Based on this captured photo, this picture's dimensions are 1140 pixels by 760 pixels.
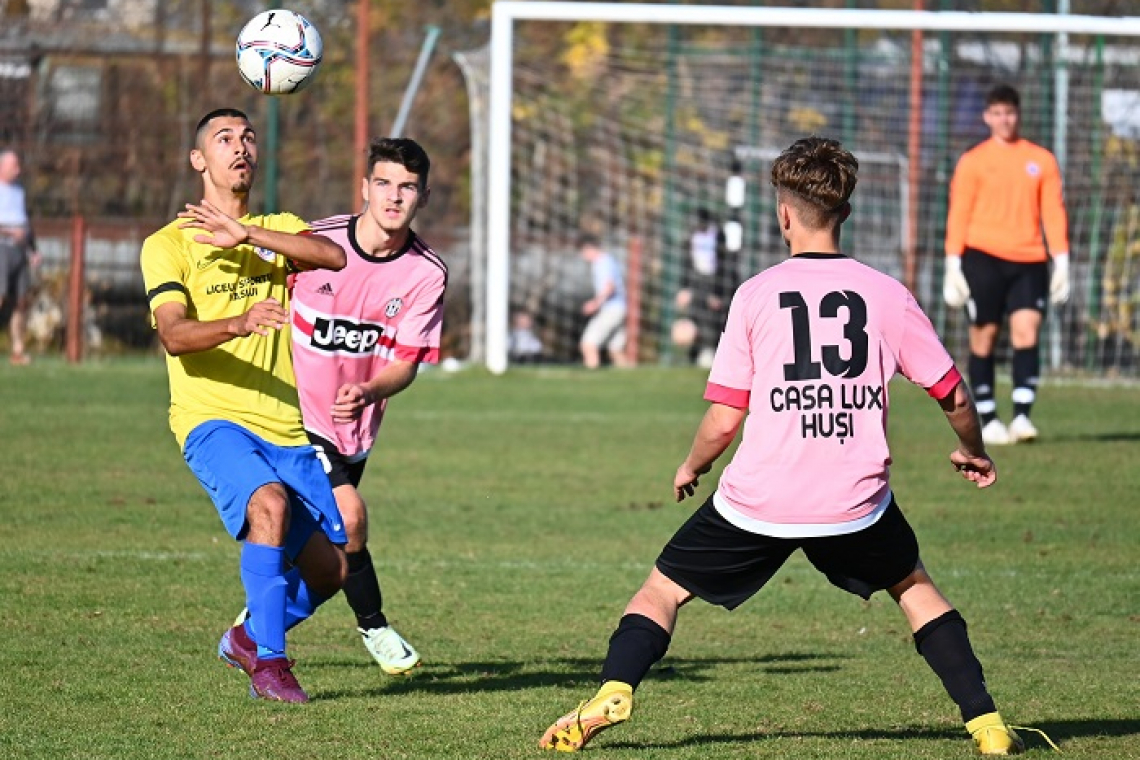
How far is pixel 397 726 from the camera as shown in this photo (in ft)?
19.3

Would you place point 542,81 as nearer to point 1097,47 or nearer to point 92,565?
point 1097,47

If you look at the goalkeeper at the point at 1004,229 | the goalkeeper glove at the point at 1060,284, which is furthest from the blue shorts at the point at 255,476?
the goalkeeper glove at the point at 1060,284

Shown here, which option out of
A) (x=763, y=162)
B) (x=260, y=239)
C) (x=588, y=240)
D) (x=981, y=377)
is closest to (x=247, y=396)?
(x=260, y=239)

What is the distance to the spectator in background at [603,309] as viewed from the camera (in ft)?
71.6

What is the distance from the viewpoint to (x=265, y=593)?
6152 mm

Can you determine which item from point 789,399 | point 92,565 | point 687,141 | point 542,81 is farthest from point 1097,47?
point 789,399

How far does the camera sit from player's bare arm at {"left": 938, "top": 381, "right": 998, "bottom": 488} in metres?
5.52

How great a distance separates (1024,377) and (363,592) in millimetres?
8423

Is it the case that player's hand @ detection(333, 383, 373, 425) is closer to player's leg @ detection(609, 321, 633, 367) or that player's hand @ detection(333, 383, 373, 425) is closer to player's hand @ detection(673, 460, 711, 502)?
player's hand @ detection(673, 460, 711, 502)

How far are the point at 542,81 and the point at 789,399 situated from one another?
17.3m

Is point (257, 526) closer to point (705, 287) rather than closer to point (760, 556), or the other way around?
point (760, 556)

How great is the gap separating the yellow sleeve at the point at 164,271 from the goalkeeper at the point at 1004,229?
8791 mm

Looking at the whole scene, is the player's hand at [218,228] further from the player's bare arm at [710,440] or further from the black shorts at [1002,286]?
the black shorts at [1002,286]

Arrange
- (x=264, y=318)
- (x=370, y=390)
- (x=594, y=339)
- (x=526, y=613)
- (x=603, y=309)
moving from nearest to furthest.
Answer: (x=264, y=318), (x=370, y=390), (x=526, y=613), (x=603, y=309), (x=594, y=339)
